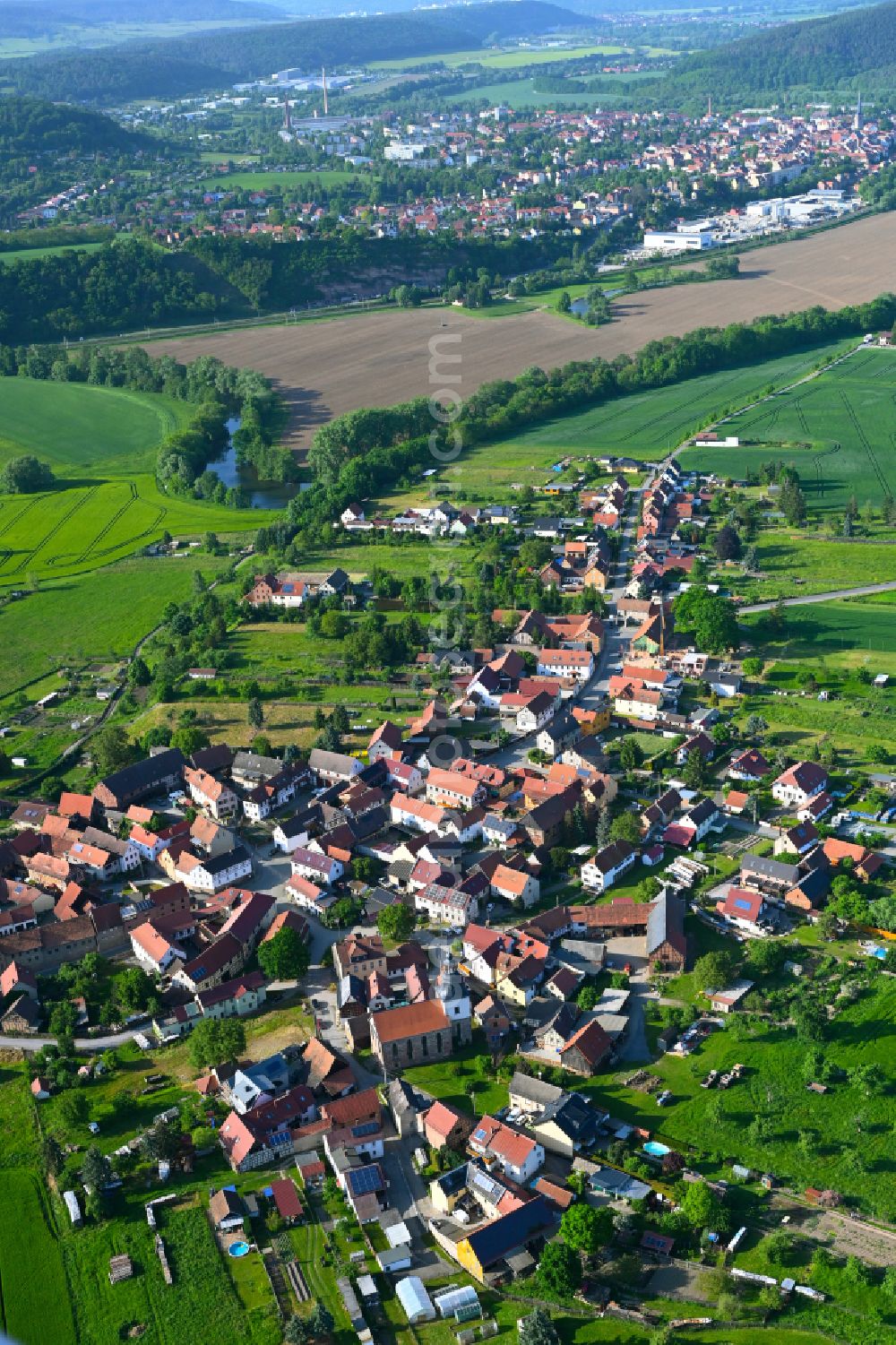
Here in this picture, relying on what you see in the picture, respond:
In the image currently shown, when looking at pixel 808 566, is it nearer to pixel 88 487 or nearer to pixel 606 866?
pixel 606 866

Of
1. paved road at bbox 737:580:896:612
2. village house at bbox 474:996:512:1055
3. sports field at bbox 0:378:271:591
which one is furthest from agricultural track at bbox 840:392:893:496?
village house at bbox 474:996:512:1055

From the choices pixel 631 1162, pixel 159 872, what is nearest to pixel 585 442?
pixel 159 872

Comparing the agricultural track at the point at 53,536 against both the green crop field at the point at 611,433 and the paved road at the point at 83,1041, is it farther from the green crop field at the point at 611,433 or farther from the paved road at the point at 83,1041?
the paved road at the point at 83,1041

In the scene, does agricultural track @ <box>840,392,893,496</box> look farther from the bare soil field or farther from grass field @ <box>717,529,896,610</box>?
the bare soil field

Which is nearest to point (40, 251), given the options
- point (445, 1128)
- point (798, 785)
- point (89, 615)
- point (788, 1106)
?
point (89, 615)

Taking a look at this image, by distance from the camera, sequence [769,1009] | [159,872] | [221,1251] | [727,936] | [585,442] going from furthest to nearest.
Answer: [585,442] → [159,872] → [727,936] → [769,1009] → [221,1251]

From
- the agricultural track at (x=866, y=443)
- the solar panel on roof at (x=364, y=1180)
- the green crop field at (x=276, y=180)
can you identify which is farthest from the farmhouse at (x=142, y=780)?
the green crop field at (x=276, y=180)

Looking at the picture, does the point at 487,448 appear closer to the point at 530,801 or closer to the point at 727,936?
the point at 530,801
